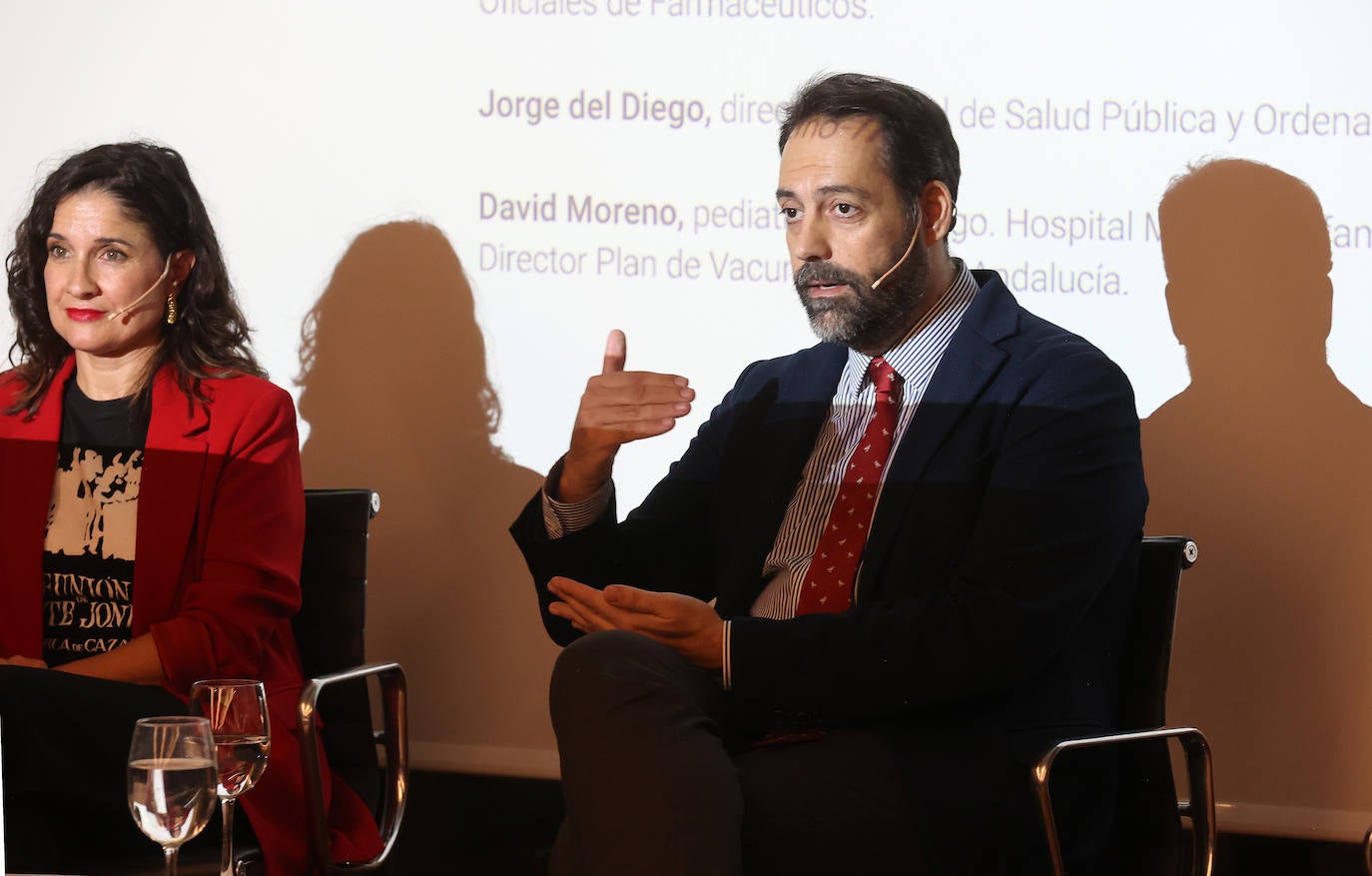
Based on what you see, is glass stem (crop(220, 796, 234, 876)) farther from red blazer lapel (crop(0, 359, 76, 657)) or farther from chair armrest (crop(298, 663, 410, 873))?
red blazer lapel (crop(0, 359, 76, 657))

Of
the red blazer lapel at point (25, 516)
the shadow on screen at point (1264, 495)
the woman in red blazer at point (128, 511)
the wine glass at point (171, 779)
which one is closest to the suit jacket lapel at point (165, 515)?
the woman in red blazer at point (128, 511)

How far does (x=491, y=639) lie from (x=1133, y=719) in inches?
60.4

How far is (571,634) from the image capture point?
254 cm

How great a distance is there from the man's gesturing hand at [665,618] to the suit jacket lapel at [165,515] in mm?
822

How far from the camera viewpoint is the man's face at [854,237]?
8.05 feet

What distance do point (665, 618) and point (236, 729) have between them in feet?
2.01

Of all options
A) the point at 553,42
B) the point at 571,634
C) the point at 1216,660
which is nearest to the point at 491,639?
the point at 571,634

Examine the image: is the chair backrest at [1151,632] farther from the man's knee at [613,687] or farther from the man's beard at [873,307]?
the man's knee at [613,687]

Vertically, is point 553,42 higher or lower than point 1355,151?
higher

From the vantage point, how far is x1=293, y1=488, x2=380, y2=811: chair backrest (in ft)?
8.30

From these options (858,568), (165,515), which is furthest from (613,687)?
(165,515)

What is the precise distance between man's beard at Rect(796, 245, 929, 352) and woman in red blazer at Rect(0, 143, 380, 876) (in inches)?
37.8

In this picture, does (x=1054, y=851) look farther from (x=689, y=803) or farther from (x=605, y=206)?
(x=605, y=206)

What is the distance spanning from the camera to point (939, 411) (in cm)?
222
